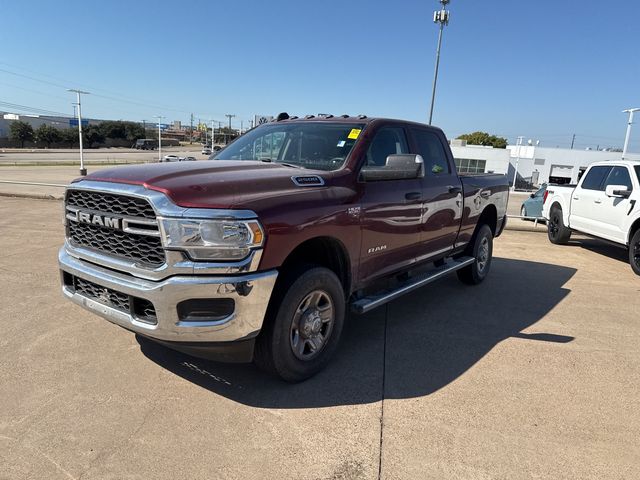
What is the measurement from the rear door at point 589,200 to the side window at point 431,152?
494 cm

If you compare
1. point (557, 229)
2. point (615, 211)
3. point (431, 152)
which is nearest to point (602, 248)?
point (557, 229)

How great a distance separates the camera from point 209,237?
2729 mm

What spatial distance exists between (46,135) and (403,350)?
97.6 metres

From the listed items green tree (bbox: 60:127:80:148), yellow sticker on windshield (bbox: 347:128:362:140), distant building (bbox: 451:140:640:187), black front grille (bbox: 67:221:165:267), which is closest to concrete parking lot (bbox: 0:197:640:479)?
black front grille (bbox: 67:221:165:267)

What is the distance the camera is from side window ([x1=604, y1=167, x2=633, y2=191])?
806cm

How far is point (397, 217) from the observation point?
13.6 ft

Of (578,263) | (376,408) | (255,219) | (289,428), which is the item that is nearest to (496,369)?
(376,408)

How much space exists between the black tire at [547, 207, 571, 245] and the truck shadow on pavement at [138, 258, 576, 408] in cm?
408

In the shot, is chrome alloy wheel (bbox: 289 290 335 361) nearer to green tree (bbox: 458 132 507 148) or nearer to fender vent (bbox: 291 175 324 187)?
fender vent (bbox: 291 175 324 187)

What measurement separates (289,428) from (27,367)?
2167 mm

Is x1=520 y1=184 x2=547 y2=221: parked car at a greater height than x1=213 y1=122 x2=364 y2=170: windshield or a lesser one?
lesser

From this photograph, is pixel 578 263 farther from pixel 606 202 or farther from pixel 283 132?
pixel 283 132

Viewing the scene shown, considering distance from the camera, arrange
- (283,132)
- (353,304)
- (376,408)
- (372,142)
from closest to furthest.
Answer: (376,408), (353,304), (372,142), (283,132)

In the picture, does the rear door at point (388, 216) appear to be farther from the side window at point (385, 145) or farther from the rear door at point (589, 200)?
the rear door at point (589, 200)
